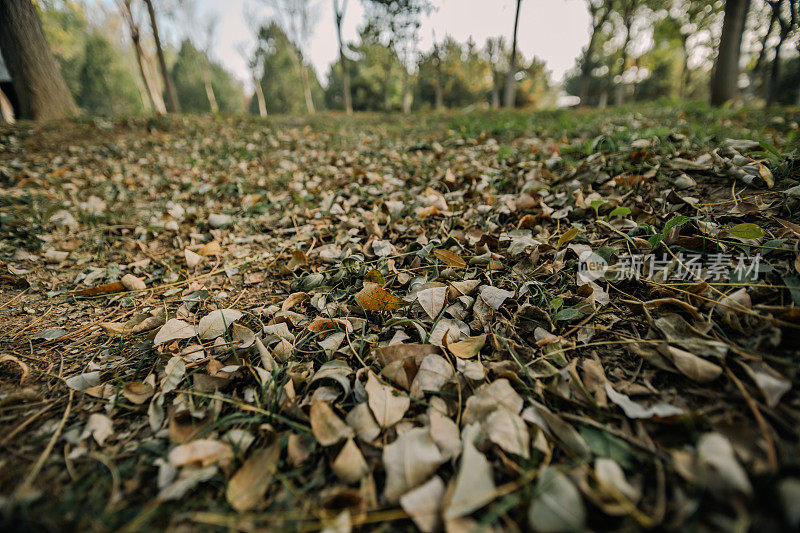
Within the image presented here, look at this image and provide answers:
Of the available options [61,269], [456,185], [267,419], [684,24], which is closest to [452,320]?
[267,419]

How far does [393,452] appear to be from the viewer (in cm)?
66

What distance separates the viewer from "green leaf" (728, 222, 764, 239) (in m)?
0.98

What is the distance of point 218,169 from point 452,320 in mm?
2921

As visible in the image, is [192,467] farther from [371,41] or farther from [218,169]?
[371,41]

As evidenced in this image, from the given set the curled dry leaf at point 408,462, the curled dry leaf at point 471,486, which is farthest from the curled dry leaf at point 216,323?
the curled dry leaf at point 471,486

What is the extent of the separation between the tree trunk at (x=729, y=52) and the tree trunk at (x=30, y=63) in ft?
33.8

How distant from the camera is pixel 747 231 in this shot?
1.00 metres

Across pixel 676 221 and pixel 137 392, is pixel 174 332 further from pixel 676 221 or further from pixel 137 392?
pixel 676 221

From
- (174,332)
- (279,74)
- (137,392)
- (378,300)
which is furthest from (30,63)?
(279,74)

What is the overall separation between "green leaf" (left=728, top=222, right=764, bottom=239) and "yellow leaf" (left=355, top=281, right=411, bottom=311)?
3.49ft

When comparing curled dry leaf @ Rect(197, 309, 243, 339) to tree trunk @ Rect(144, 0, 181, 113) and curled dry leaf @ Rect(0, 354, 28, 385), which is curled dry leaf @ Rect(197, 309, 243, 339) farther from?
tree trunk @ Rect(144, 0, 181, 113)

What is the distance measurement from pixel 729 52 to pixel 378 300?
8156 mm

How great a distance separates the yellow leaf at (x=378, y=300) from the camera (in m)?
1.07

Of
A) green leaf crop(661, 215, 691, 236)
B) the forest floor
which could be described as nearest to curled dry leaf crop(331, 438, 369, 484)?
the forest floor
